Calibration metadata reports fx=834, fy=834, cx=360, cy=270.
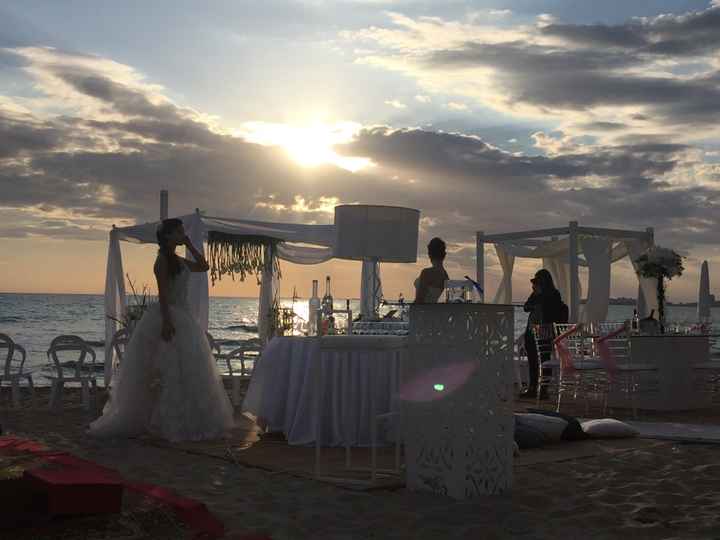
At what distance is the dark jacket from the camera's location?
9766 mm

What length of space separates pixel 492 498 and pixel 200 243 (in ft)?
19.7

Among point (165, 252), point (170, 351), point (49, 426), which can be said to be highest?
point (165, 252)

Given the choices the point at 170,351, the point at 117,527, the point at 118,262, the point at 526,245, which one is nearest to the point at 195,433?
the point at 170,351

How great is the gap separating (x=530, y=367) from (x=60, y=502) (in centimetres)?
720

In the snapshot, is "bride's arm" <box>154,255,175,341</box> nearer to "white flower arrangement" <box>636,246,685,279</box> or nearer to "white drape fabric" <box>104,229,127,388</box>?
"white drape fabric" <box>104,229,127,388</box>

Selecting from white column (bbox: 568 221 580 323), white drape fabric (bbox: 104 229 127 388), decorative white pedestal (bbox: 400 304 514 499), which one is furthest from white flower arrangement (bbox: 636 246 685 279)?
white drape fabric (bbox: 104 229 127 388)

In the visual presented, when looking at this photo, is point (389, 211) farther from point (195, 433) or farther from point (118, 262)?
point (118, 262)

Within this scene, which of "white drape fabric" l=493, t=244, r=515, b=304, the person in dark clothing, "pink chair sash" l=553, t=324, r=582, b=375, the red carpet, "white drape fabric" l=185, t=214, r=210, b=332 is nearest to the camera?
the red carpet

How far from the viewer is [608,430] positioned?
6.50 metres

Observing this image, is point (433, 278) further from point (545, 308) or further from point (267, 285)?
point (267, 285)

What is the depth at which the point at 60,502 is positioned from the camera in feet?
11.8

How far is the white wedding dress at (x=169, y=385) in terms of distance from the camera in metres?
6.32

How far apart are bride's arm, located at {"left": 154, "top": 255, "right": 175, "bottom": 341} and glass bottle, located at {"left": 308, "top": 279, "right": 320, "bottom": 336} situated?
3.48 feet

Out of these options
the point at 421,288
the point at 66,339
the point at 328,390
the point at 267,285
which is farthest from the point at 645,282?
the point at 66,339
